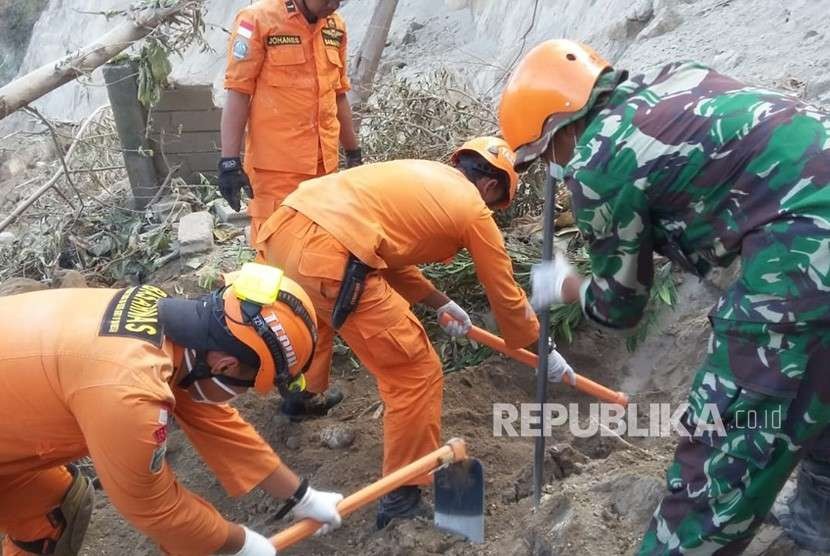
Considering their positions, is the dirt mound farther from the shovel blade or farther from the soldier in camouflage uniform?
the soldier in camouflage uniform

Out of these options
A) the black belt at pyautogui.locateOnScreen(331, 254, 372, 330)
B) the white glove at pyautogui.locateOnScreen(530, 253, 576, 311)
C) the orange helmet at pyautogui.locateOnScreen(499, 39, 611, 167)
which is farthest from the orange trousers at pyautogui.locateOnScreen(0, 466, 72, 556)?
the orange helmet at pyautogui.locateOnScreen(499, 39, 611, 167)

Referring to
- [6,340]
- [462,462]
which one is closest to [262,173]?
[462,462]

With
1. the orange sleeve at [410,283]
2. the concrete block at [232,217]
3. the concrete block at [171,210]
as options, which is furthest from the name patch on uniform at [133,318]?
the concrete block at [171,210]

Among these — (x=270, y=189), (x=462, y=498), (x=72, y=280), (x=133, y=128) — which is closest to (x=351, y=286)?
(x=462, y=498)

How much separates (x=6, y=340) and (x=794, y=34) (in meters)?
5.35

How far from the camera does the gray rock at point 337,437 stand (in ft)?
14.0

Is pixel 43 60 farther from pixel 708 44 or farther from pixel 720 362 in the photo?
pixel 720 362

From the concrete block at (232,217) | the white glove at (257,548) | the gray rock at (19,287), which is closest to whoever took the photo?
the white glove at (257,548)

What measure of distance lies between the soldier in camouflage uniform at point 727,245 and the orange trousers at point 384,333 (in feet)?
4.11

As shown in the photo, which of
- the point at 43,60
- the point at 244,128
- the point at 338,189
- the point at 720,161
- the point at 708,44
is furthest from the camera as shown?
the point at 43,60

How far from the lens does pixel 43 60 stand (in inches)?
787

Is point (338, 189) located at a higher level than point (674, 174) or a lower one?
lower

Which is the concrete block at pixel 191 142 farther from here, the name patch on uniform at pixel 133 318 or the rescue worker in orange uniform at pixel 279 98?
the name patch on uniform at pixel 133 318

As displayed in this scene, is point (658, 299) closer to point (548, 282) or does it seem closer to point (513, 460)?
point (513, 460)
